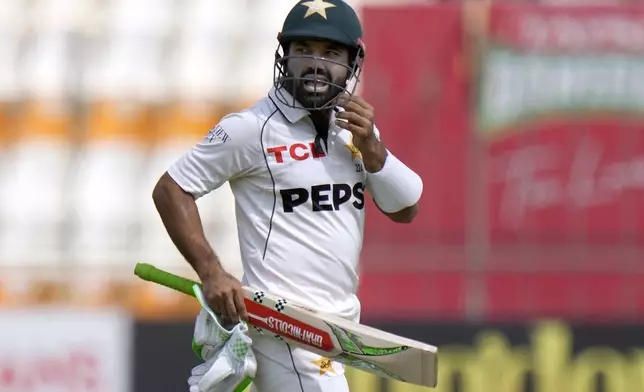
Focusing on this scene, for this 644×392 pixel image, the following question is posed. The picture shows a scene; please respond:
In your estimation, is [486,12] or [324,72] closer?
[324,72]

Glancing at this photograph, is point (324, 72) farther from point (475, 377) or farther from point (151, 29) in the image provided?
point (151, 29)

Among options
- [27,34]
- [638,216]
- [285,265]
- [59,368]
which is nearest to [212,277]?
[285,265]

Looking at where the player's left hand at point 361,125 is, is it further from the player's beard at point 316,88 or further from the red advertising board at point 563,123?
the red advertising board at point 563,123

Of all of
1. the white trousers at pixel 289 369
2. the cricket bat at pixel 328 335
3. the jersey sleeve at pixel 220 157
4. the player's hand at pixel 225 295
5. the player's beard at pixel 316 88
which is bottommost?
the white trousers at pixel 289 369

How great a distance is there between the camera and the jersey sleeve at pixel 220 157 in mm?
3518

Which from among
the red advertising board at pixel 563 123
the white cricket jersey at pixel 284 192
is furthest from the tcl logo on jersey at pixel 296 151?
the red advertising board at pixel 563 123

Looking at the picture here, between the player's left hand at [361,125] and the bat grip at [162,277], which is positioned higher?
the player's left hand at [361,125]

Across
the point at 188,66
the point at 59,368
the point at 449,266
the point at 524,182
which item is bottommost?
the point at 59,368

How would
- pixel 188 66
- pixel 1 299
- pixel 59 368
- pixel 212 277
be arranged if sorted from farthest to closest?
pixel 188 66 → pixel 1 299 → pixel 59 368 → pixel 212 277

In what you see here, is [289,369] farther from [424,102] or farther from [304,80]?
[424,102]

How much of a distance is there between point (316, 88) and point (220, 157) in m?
0.30

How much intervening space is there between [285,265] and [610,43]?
531 cm

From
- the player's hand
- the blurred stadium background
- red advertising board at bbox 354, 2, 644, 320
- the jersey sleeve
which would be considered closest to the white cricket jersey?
the jersey sleeve

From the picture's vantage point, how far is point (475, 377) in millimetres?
6820
